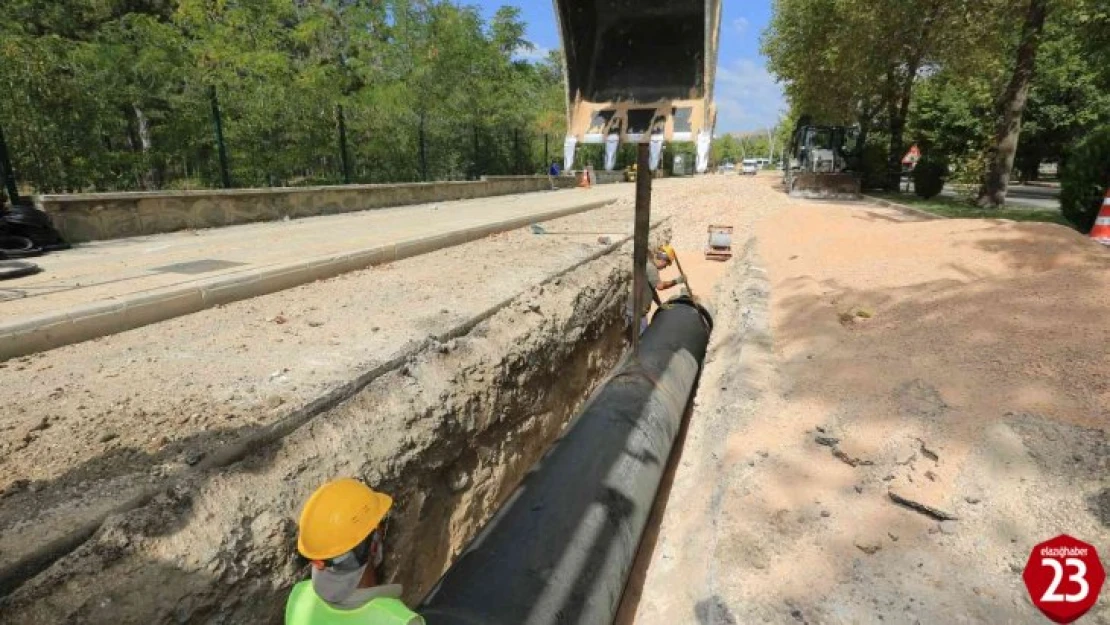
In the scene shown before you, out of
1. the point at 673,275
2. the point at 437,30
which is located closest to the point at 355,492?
the point at 673,275

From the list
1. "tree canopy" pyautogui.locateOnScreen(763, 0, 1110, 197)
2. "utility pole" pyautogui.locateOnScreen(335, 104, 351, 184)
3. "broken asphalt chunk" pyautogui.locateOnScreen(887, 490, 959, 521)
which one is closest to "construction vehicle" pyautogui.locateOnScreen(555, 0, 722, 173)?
"utility pole" pyautogui.locateOnScreen(335, 104, 351, 184)

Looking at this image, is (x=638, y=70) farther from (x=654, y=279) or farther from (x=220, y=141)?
(x=220, y=141)

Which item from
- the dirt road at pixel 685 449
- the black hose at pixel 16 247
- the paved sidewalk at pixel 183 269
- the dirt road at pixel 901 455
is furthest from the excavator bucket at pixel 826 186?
the black hose at pixel 16 247

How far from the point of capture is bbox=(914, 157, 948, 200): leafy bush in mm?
17797

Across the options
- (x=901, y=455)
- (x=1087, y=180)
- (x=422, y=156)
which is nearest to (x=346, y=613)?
(x=901, y=455)

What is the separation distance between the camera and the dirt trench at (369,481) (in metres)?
1.83

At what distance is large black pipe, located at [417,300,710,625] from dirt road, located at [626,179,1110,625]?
0.84 feet

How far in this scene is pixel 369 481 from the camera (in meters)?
2.77

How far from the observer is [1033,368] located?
3227mm

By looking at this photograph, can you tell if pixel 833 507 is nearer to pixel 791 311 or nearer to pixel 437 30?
pixel 791 311

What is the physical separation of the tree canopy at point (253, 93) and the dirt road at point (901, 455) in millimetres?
10249

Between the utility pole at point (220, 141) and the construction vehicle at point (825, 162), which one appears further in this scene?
the construction vehicle at point (825, 162)

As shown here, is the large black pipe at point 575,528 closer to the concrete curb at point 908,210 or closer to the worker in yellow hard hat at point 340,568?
the worker in yellow hard hat at point 340,568

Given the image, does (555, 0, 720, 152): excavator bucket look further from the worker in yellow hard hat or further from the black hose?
the worker in yellow hard hat
